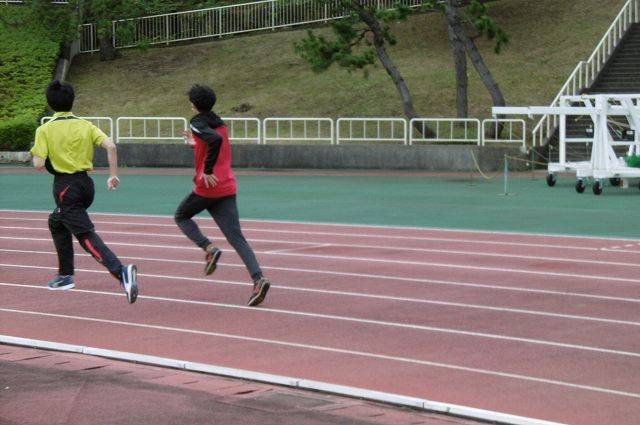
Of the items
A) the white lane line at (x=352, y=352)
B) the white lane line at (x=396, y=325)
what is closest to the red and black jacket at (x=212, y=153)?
the white lane line at (x=396, y=325)

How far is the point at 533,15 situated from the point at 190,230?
118 ft

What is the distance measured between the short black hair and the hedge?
1252 inches

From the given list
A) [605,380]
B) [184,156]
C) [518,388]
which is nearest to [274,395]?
[518,388]

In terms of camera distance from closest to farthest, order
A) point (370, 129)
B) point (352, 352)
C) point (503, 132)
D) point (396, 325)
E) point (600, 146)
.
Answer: point (352, 352), point (396, 325), point (600, 146), point (503, 132), point (370, 129)

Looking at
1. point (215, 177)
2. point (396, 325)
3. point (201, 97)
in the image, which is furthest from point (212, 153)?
point (396, 325)

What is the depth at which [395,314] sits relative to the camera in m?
11.1

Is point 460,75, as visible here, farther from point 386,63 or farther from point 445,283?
point 445,283

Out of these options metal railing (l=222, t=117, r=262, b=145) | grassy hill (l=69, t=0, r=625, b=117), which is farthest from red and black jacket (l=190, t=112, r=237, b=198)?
grassy hill (l=69, t=0, r=625, b=117)

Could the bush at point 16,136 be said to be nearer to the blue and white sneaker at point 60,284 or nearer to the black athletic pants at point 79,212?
the blue and white sneaker at point 60,284

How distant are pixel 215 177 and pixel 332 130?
2548 centimetres

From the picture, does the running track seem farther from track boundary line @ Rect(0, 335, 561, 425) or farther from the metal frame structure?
the metal frame structure

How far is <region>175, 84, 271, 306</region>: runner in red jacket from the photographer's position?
11.4 m

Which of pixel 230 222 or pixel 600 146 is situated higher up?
pixel 600 146

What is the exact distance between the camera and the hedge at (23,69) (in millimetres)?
43969
